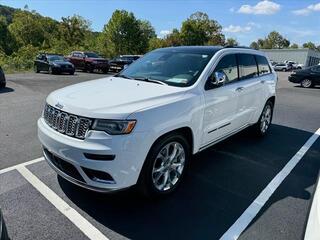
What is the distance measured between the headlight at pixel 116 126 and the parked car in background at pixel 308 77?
1944cm

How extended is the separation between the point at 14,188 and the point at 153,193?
1809 mm

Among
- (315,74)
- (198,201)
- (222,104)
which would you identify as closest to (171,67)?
(222,104)

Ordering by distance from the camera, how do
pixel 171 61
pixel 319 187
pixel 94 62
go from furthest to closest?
pixel 94 62 → pixel 171 61 → pixel 319 187

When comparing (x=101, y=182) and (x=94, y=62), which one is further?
(x=94, y=62)

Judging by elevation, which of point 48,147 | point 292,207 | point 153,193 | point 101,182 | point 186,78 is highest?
point 186,78

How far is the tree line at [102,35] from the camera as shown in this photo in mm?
49625

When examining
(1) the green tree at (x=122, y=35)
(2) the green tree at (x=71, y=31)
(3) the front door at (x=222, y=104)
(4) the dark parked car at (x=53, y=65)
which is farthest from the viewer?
(2) the green tree at (x=71, y=31)

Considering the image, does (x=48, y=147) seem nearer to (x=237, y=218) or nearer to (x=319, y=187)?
(x=237, y=218)

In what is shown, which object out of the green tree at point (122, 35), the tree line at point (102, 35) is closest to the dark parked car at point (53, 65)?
the tree line at point (102, 35)

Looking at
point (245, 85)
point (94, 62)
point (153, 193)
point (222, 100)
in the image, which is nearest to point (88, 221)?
point (153, 193)

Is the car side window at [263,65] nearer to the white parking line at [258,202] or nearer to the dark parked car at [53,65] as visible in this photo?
the white parking line at [258,202]

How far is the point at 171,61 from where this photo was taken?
14.9 feet

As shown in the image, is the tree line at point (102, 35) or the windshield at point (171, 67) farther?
the tree line at point (102, 35)

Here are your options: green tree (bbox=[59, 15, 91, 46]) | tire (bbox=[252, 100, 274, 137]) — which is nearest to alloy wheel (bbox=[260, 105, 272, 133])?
tire (bbox=[252, 100, 274, 137])
